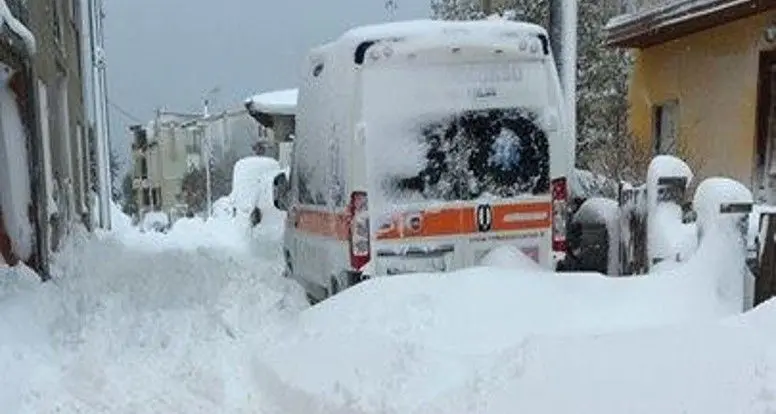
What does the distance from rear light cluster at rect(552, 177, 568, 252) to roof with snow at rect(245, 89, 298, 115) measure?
9.49 metres

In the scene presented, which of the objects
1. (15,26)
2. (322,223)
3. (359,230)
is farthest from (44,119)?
(359,230)

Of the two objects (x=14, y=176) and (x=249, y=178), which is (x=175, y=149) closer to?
(x=249, y=178)

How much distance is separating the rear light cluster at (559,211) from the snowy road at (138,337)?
7.30 feet

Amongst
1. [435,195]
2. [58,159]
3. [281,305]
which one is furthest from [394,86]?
[58,159]

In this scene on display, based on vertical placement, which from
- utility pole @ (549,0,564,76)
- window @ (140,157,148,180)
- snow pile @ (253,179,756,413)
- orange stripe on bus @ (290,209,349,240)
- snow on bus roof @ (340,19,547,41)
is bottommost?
window @ (140,157,148,180)

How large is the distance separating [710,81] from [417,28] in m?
7.95

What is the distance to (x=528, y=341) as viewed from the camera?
5.16 m

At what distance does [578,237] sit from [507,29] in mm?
2802

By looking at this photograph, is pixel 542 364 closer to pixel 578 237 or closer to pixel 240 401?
pixel 240 401

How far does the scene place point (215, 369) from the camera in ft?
20.5

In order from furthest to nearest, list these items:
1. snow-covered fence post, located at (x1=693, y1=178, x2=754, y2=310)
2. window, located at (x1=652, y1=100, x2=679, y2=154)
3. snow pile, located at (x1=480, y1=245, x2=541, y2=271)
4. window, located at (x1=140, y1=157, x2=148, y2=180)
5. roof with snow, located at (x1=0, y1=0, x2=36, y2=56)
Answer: window, located at (x1=140, y1=157, x2=148, y2=180)
window, located at (x1=652, y1=100, x2=679, y2=154)
roof with snow, located at (x1=0, y1=0, x2=36, y2=56)
snow pile, located at (x1=480, y1=245, x2=541, y2=271)
snow-covered fence post, located at (x1=693, y1=178, x2=754, y2=310)

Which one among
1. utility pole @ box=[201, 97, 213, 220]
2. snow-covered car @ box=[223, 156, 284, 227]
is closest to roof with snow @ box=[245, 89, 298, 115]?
snow-covered car @ box=[223, 156, 284, 227]

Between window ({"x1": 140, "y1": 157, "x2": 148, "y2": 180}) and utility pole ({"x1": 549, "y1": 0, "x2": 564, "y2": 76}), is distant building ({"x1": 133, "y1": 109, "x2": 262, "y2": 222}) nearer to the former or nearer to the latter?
window ({"x1": 140, "y1": 157, "x2": 148, "y2": 180})

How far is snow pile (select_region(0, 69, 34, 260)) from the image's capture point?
9750 millimetres
